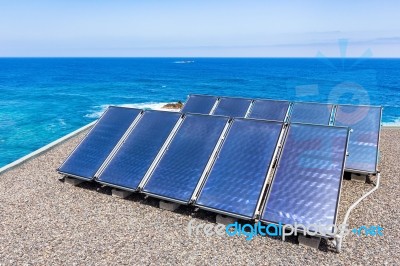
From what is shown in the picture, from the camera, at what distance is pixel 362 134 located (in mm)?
10992

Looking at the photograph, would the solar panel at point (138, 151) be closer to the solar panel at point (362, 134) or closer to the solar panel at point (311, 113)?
the solar panel at point (311, 113)

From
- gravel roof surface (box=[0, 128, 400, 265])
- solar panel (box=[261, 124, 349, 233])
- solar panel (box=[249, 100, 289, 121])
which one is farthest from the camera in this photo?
solar panel (box=[249, 100, 289, 121])

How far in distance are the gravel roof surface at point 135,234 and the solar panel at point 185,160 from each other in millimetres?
715

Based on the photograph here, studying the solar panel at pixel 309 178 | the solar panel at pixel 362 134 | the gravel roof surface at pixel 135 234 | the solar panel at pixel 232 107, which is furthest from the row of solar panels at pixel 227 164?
the solar panel at pixel 232 107

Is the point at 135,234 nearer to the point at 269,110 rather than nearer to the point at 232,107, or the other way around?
the point at 232,107

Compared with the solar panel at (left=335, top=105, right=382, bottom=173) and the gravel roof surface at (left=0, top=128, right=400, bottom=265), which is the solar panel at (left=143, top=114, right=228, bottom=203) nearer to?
the gravel roof surface at (left=0, top=128, right=400, bottom=265)

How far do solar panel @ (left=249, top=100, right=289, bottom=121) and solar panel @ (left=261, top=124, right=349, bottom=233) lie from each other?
4.83m

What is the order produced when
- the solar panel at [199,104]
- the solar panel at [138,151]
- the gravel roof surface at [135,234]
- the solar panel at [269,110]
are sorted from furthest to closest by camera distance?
1. the solar panel at [199,104]
2. the solar panel at [269,110]
3. the solar panel at [138,151]
4. the gravel roof surface at [135,234]

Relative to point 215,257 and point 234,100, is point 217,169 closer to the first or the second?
point 215,257

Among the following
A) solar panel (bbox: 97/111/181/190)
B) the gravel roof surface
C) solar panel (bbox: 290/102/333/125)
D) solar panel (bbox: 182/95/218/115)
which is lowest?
the gravel roof surface

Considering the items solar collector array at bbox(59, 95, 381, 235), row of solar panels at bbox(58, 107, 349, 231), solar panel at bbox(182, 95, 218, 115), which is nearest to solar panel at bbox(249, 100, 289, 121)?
solar panel at bbox(182, 95, 218, 115)

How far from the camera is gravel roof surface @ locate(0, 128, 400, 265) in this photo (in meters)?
6.48

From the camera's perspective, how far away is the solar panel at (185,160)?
26.2 feet

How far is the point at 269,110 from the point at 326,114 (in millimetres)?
2403
